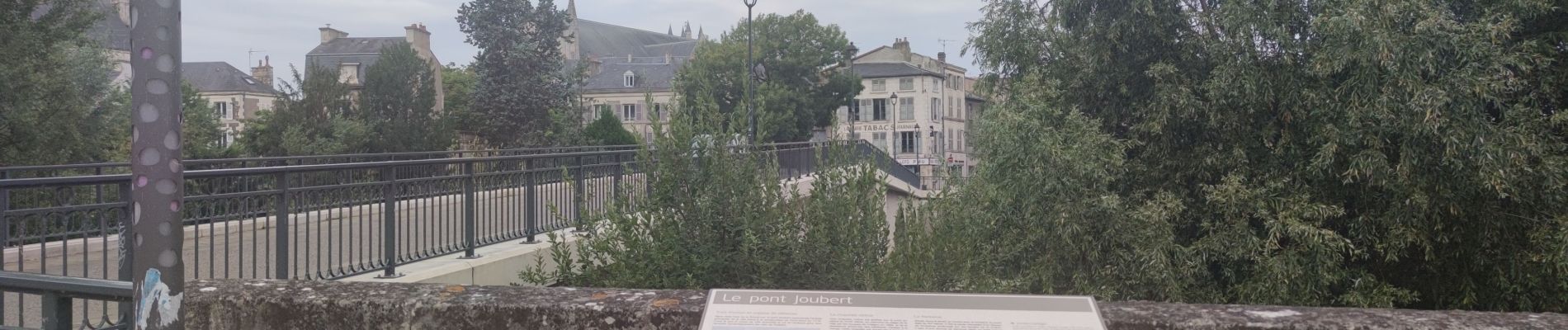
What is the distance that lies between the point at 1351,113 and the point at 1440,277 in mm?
3351

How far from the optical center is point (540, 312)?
10.6ft

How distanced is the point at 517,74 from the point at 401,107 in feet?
18.5

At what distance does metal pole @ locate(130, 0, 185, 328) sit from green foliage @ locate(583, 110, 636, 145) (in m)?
39.0

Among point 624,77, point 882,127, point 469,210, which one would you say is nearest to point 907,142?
point 882,127

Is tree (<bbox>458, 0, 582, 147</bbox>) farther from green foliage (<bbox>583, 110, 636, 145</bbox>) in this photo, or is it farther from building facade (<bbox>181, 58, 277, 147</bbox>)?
building facade (<bbox>181, 58, 277, 147</bbox>)

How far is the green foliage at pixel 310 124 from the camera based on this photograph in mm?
40719

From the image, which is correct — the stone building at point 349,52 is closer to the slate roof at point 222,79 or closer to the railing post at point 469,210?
the slate roof at point 222,79

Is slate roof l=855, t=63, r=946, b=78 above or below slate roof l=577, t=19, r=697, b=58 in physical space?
below

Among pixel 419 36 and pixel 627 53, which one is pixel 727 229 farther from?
pixel 627 53

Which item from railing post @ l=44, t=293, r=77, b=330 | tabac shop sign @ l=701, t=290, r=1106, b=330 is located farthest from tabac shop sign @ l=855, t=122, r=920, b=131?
tabac shop sign @ l=701, t=290, r=1106, b=330

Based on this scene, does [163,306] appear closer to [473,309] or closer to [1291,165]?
[473,309]

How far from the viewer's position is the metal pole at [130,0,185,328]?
266cm

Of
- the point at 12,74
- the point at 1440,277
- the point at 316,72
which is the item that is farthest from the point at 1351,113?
the point at 316,72

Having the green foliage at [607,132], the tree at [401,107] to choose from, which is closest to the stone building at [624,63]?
the tree at [401,107]
